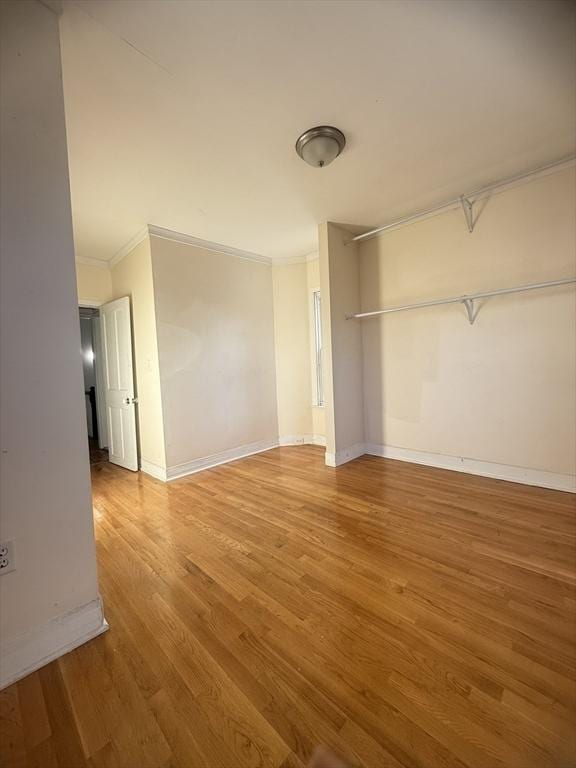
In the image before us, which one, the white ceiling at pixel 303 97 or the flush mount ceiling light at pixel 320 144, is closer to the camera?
the white ceiling at pixel 303 97

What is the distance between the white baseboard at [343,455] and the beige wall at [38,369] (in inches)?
98.3

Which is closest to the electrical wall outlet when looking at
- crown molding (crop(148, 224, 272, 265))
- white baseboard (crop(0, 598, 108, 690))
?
white baseboard (crop(0, 598, 108, 690))

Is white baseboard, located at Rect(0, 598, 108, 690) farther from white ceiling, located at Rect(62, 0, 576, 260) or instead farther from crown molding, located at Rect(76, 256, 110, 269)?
crown molding, located at Rect(76, 256, 110, 269)

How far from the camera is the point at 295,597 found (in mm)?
1485

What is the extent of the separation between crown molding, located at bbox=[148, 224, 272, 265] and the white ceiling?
1.12 ft

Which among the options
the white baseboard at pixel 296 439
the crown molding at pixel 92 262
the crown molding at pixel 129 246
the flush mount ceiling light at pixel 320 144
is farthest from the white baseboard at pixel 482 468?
the crown molding at pixel 92 262

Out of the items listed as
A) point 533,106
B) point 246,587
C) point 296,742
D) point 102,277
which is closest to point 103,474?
point 102,277

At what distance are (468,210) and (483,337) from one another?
46.4 inches

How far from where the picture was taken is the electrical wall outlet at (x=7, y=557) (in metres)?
1.09

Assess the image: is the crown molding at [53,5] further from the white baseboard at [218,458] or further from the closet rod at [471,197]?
the white baseboard at [218,458]

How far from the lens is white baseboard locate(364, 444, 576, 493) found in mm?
2523

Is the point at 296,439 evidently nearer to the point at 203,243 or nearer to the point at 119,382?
the point at 119,382

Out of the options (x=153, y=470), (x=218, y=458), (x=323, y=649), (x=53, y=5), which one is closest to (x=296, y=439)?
(x=218, y=458)

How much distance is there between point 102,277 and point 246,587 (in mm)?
4055
